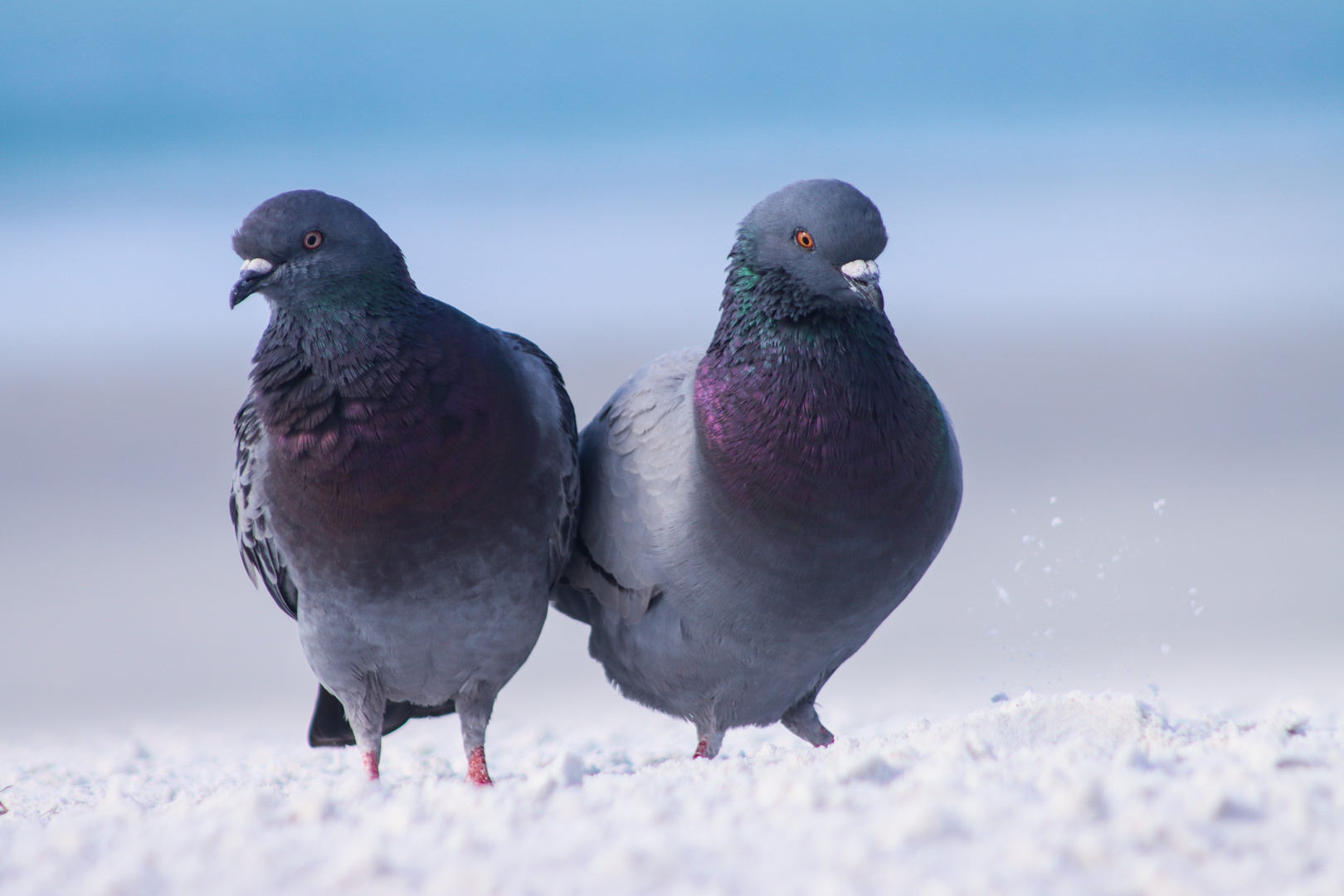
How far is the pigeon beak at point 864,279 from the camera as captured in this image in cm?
303

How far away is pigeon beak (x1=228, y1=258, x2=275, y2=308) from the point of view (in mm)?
2990

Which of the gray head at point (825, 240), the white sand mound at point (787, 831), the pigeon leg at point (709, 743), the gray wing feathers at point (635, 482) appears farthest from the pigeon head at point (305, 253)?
the pigeon leg at point (709, 743)

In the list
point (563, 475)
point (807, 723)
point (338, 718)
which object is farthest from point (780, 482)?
point (338, 718)

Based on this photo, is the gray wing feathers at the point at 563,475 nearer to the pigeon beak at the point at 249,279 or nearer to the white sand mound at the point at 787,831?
the pigeon beak at the point at 249,279

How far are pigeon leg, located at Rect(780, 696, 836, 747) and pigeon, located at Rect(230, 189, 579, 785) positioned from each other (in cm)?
97

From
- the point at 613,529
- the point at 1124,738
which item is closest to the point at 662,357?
the point at 613,529

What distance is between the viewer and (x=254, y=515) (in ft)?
10.6

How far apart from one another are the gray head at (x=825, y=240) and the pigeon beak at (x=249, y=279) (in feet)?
4.34

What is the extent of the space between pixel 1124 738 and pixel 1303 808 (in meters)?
1.11

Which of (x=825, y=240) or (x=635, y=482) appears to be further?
(x=635, y=482)

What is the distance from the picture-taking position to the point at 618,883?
5.39ft

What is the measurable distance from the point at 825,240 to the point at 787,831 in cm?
173

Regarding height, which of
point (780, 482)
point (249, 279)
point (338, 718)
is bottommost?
point (338, 718)

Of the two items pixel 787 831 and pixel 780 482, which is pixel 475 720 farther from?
pixel 787 831
